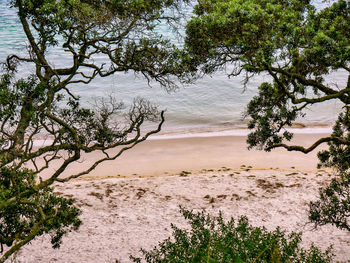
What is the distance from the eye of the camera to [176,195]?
15.9 meters

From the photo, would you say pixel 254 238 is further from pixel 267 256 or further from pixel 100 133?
pixel 100 133

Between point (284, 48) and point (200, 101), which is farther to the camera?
point (200, 101)

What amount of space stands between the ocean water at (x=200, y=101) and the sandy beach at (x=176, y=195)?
468cm

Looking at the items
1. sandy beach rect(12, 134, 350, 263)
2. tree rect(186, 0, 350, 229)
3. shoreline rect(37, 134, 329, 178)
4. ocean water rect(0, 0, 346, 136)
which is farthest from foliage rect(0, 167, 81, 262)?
ocean water rect(0, 0, 346, 136)

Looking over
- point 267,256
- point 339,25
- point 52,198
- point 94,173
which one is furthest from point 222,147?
point 267,256

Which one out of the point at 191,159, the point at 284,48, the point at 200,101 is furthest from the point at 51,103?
the point at 200,101

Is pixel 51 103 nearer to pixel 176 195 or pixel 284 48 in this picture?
pixel 284 48

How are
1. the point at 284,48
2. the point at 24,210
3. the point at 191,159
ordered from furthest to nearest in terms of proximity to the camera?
the point at 191,159 → the point at 284,48 → the point at 24,210

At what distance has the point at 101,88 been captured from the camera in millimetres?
34656

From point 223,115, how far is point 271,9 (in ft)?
63.5

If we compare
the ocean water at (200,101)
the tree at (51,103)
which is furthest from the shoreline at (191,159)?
the tree at (51,103)

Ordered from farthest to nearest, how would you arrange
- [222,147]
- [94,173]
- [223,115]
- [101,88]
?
[101,88], [223,115], [222,147], [94,173]

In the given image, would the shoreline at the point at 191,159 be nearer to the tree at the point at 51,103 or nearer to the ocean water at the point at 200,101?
the ocean water at the point at 200,101

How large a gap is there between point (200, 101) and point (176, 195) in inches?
672
